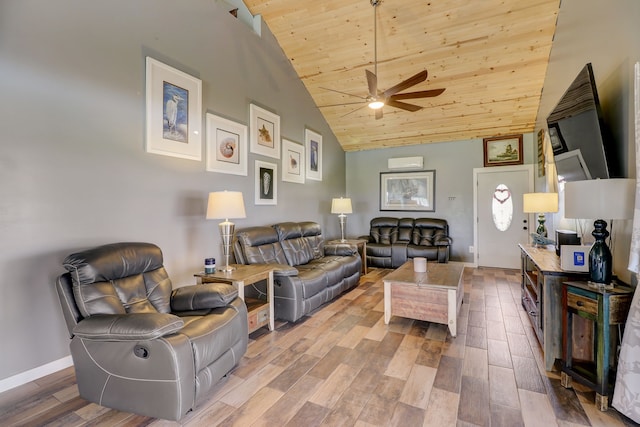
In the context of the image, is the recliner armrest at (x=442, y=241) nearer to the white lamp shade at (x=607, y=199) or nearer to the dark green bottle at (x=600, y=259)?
the dark green bottle at (x=600, y=259)

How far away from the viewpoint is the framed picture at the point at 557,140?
281 centimetres

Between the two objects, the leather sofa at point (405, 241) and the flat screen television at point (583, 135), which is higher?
the flat screen television at point (583, 135)

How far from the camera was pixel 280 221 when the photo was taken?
15.2ft

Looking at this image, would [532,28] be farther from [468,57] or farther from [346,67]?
[346,67]

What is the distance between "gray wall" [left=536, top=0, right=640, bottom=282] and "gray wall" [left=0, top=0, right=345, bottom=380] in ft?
11.6

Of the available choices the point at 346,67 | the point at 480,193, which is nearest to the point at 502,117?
the point at 480,193

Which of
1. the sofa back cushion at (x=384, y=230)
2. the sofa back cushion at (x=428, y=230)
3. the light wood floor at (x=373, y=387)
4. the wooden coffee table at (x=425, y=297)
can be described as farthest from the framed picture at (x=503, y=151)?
the light wood floor at (x=373, y=387)

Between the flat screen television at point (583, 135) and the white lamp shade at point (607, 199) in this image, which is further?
the flat screen television at point (583, 135)

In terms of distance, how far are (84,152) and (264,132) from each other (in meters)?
2.27

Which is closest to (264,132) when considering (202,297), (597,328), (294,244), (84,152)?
(294,244)

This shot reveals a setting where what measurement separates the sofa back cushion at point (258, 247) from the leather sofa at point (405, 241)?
2.53 meters

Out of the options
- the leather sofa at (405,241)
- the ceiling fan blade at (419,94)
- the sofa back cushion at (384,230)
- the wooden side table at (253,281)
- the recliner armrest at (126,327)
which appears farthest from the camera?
the sofa back cushion at (384,230)

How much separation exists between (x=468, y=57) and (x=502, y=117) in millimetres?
1630

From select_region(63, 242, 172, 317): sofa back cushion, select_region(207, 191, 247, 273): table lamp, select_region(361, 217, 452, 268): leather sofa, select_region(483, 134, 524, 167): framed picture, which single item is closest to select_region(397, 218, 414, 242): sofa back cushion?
select_region(361, 217, 452, 268): leather sofa
